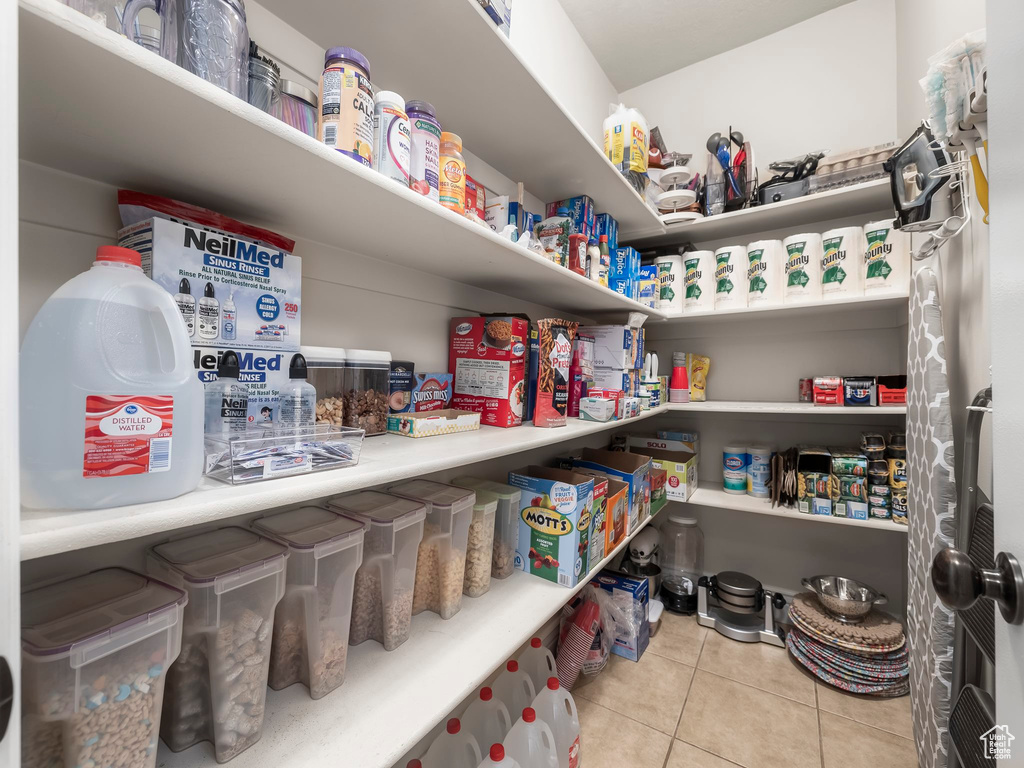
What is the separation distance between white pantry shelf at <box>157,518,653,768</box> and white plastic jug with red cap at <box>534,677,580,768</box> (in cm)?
44

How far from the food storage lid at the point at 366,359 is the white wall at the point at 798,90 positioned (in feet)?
7.86

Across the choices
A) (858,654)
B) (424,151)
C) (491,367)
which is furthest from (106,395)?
(858,654)

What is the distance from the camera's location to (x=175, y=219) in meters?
0.66

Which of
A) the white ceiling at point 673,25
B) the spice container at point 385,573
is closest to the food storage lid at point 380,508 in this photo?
the spice container at point 385,573

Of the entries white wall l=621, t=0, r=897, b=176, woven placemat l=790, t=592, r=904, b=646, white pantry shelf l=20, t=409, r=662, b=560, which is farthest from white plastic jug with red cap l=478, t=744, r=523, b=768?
white wall l=621, t=0, r=897, b=176

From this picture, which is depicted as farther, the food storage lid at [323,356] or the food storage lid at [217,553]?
the food storage lid at [323,356]

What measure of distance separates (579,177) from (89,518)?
5.15ft

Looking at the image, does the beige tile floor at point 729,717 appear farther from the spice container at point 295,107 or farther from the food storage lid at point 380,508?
the spice container at point 295,107

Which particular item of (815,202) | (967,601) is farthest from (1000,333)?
(815,202)

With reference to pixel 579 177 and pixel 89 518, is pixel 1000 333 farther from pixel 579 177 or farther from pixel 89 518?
pixel 579 177

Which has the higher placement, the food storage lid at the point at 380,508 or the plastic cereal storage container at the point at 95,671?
the food storage lid at the point at 380,508

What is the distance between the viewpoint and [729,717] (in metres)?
1.53

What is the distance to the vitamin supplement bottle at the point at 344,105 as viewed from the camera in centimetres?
66

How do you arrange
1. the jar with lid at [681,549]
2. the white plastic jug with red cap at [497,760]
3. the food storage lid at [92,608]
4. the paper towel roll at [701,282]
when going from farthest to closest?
the jar with lid at [681,549]
the paper towel roll at [701,282]
the white plastic jug with red cap at [497,760]
the food storage lid at [92,608]
